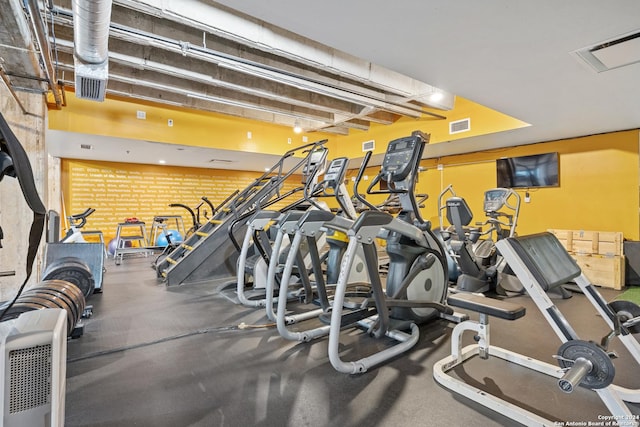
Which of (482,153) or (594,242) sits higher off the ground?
(482,153)

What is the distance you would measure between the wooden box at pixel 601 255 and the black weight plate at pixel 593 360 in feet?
15.1

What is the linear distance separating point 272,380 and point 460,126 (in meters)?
5.77

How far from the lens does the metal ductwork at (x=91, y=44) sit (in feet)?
7.74

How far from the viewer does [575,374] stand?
4.56ft

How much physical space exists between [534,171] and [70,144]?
31.1ft

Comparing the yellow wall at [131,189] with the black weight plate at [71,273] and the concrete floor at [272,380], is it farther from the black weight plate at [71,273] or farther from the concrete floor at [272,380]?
the concrete floor at [272,380]

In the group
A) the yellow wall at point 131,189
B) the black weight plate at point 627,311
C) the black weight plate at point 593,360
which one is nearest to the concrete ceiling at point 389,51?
the black weight plate at point 627,311

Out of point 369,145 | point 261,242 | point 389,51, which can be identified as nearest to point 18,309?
point 261,242

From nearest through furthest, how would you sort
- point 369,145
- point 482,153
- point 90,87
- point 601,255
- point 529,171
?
point 90,87 → point 601,255 → point 529,171 → point 482,153 → point 369,145

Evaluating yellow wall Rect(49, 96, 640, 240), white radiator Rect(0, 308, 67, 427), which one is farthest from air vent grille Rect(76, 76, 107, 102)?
white radiator Rect(0, 308, 67, 427)

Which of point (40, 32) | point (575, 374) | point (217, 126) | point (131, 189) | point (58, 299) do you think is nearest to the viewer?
point (575, 374)

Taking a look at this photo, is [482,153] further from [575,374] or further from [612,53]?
[575,374]

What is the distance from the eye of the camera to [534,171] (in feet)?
21.2

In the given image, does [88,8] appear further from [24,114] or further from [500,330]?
[500,330]
